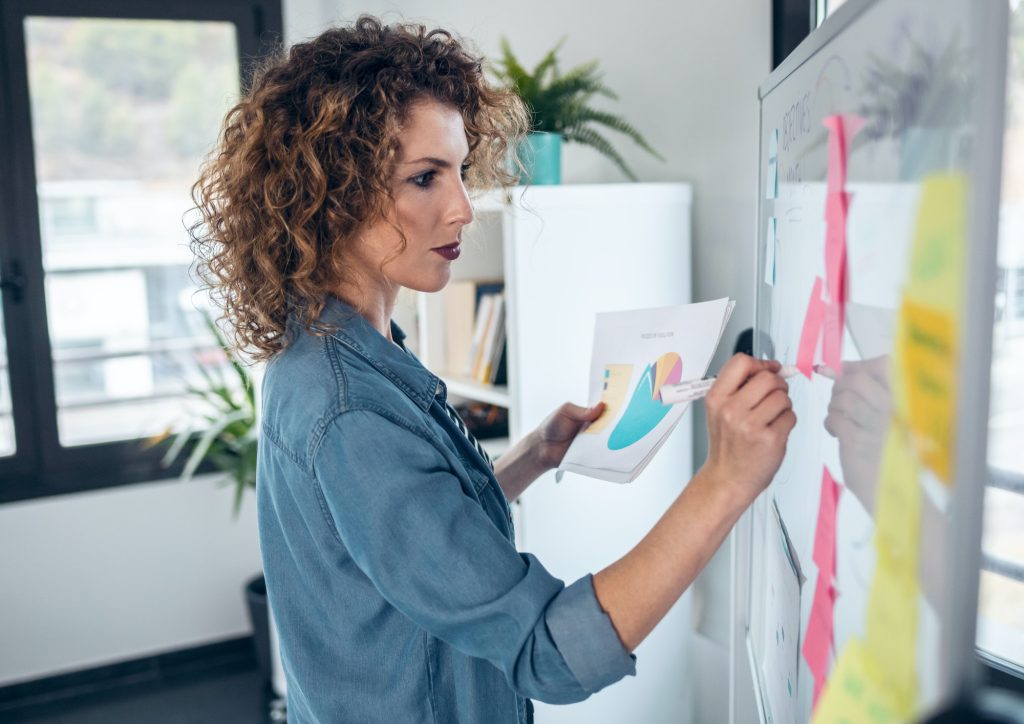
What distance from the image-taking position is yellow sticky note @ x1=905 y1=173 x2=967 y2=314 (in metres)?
0.45

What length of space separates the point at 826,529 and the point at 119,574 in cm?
269

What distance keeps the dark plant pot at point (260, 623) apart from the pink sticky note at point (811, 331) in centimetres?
226

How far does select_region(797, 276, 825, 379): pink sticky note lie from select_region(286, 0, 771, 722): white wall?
39.4 inches

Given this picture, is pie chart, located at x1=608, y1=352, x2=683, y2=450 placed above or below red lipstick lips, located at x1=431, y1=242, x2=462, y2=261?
below

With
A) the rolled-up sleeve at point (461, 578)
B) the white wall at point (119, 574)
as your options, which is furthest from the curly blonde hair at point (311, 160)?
the white wall at point (119, 574)

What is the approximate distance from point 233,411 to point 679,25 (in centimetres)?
177

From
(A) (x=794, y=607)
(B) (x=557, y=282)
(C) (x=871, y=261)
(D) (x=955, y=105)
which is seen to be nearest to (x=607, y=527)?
(B) (x=557, y=282)

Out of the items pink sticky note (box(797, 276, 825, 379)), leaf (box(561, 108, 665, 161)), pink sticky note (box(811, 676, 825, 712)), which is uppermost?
leaf (box(561, 108, 665, 161))

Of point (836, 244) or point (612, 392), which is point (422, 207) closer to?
point (612, 392)

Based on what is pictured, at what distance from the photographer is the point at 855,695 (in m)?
0.65

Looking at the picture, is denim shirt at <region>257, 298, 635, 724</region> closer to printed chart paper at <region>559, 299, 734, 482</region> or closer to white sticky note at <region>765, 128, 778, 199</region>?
printed chart paper at <region>559, 299, 734, 482</region>

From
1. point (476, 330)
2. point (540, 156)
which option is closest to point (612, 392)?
point (540, 156)

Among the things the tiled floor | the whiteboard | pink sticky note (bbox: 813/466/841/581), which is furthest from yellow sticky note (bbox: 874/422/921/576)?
the tiled floor

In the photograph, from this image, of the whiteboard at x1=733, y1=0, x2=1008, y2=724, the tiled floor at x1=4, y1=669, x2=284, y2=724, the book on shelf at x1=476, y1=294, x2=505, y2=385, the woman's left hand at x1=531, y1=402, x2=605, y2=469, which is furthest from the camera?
the tiled floor at x1=4, y1=669, x2=284, y2=724
